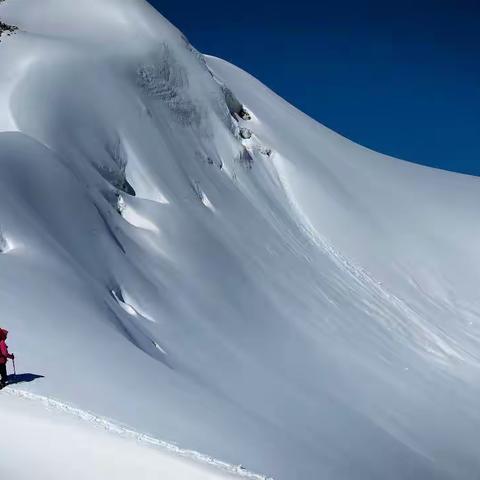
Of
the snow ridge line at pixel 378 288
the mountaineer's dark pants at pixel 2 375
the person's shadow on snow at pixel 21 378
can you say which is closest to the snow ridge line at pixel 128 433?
the mountaineer's dark pants at pixel 2 375

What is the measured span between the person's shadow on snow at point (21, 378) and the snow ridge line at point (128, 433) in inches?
12.0

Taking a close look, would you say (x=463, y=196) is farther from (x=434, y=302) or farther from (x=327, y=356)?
(x=327, y=356)

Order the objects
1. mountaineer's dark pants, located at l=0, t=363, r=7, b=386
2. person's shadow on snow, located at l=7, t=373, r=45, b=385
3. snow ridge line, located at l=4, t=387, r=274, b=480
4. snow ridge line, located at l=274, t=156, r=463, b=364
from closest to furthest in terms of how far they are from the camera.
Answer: snow ridge line, located at l=4, t=387, r=274, b=480 < mountaineer's dark pants, located at l=0, t=363, r=7, b=386 < person's shadow on snow, located at l=7, t=373, r=45, b=385 < snow ridge line, located at l=274, t=156, r=463, b=364

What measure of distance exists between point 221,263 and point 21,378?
1242 cm

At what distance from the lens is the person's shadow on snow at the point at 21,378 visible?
926cm

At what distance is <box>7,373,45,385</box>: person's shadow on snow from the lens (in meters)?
9.26

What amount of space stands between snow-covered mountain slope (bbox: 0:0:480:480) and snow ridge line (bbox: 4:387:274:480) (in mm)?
352

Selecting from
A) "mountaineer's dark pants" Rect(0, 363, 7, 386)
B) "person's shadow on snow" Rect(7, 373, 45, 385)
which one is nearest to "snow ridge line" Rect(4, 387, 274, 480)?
"mountaineer's dark pants" Rect(0, 363, 7, 386)

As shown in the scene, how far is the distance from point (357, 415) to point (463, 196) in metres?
21.4

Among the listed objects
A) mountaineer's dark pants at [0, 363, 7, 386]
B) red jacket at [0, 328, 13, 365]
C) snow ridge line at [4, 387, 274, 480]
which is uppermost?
red jacket at [0, 328, 13, 365]

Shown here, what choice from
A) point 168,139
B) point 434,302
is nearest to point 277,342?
point 168,139

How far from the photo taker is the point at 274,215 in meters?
28.1

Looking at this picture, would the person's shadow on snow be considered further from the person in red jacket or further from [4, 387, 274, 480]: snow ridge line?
[4, 387, 274, 480]: snow ridge line

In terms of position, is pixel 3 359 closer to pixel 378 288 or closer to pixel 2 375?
pixel 2 375
